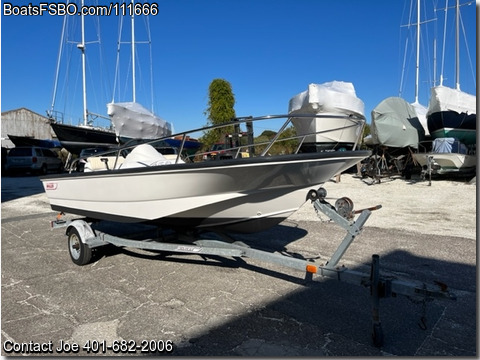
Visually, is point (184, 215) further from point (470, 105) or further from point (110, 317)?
point (470, 105)

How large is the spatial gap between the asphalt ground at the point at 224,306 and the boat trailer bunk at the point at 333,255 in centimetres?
15

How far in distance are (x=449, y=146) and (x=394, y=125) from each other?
6.95 ft

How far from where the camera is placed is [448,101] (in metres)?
14.6

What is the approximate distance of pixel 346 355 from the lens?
260cm

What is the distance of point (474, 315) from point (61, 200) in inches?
196

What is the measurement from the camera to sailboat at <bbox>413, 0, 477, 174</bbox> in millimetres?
13336

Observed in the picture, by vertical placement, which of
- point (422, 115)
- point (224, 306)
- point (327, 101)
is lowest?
point (224, 306)

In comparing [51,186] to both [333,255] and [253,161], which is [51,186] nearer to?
[253,161]

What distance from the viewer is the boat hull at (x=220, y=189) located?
11.3 feet

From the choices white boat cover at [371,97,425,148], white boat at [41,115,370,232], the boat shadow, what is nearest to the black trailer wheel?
the boat shadow

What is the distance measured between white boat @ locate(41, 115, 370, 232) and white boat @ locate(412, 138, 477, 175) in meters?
11.2

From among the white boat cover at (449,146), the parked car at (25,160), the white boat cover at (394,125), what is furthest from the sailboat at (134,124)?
the parked car at (25,160)

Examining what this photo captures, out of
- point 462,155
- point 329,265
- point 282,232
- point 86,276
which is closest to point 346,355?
point 329,265

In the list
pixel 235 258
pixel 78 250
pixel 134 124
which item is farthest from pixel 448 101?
pixel 78 250
